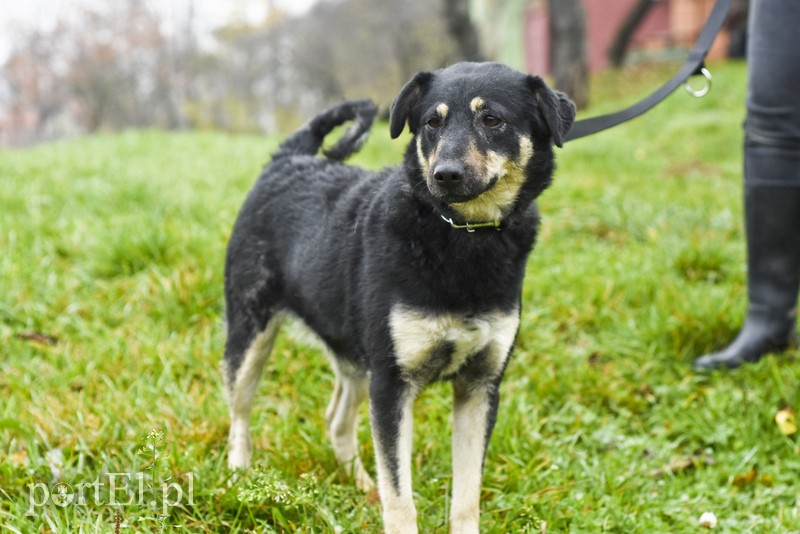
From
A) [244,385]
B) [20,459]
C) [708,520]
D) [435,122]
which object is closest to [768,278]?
[708,520]

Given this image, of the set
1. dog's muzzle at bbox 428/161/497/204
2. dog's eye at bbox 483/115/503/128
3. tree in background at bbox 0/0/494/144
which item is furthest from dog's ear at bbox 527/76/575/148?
tree in background at bbox 0/0/494/144

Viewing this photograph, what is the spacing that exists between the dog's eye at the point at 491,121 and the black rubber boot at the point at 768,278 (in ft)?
6.16

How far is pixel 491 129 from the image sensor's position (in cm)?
246

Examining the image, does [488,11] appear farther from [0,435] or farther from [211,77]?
[0,435]

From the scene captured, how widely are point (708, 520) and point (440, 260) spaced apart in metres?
1.43

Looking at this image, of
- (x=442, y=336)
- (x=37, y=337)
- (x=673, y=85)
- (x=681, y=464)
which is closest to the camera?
(x=442, y=336)

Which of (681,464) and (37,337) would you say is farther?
(37,337)

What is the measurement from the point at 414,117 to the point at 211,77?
43039 mm

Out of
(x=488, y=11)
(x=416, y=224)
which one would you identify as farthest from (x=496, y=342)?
(x=488, y=11)

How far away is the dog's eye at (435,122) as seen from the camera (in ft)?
8.20

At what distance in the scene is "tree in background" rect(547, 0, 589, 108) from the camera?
13547mm

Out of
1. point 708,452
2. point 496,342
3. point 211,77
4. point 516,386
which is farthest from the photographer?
point 211,77

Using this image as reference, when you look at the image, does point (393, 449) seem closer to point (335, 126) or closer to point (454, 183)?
point (454, 183)

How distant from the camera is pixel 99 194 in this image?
605 cm
